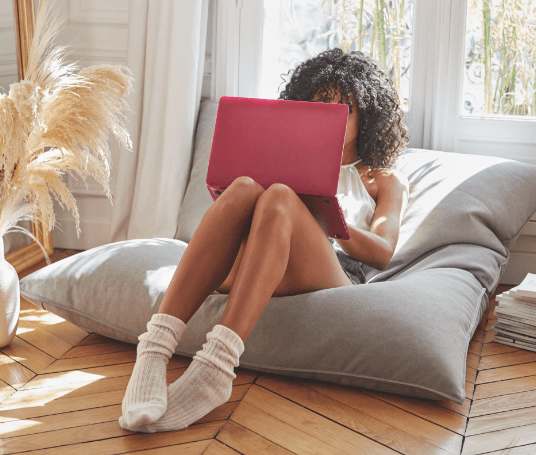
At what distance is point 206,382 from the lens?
3.83 feet

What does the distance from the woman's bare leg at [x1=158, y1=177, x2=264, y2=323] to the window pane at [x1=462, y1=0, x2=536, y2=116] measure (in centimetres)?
131

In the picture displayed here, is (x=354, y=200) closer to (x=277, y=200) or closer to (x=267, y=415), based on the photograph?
(x=277, y=200)

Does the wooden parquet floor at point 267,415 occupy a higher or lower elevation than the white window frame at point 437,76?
lower

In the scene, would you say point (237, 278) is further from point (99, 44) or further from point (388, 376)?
point (99, 44)

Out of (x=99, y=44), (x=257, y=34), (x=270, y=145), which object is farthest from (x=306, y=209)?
(x=99, y=44)

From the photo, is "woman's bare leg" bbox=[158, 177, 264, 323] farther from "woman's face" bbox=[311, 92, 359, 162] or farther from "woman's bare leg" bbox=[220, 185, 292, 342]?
"woman's face" bbox=[311, 92, 359, 162]

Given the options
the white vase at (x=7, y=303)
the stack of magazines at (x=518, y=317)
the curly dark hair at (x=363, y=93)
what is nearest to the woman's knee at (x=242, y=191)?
the curly dark hair at (x=363, y=93)

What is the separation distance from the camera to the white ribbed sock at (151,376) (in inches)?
43.6

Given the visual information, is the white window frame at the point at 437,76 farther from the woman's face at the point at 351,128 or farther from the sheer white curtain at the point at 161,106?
the woman's face at the point at 351,128

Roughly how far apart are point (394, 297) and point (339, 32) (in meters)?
1.38

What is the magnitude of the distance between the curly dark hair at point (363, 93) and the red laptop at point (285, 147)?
0.49 m

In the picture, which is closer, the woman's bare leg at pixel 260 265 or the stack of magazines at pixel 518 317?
the woman's bare leg at pixel 260 265

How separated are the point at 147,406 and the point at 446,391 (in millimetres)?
623

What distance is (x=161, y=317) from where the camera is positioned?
4.02 feet
